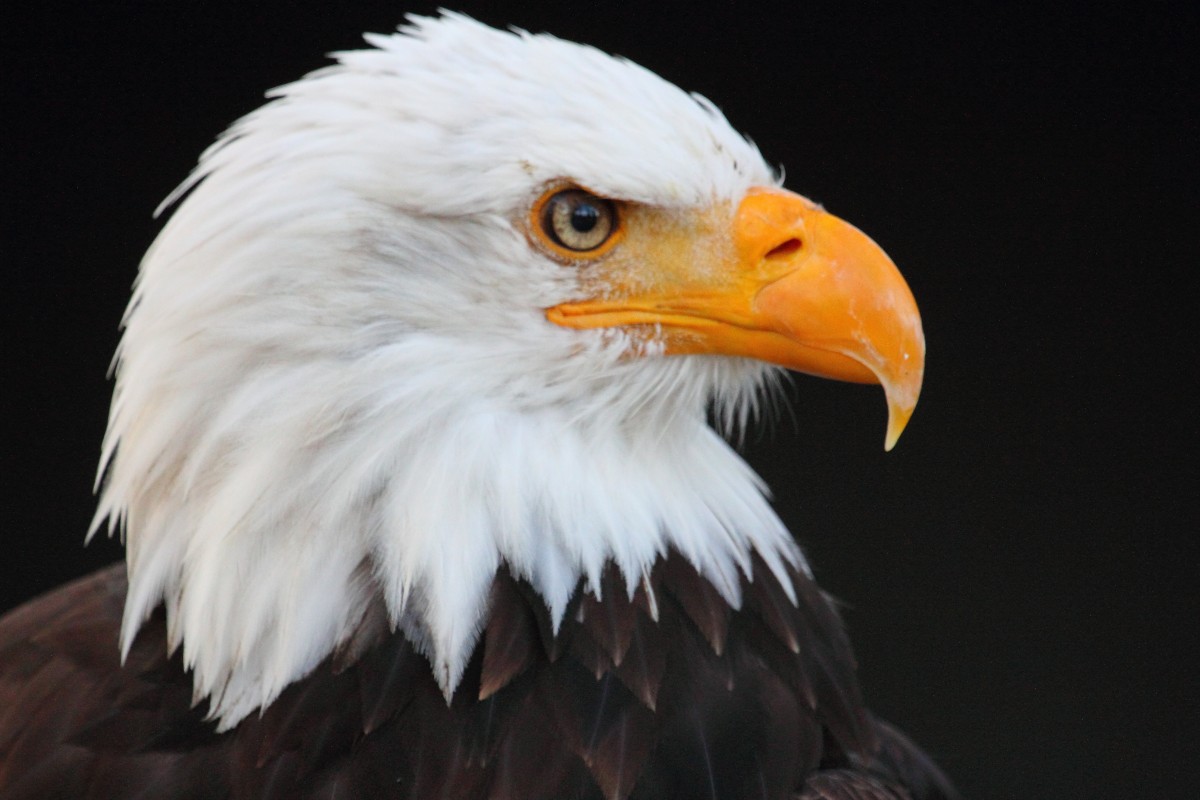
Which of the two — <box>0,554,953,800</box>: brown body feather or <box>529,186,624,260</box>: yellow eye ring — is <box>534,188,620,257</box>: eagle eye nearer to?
<box>529,186,624,260</box>: yellow eye ring

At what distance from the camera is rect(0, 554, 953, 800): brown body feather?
1662 mm

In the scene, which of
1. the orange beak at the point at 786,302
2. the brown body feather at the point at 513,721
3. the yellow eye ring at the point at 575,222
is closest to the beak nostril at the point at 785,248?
the orange beak at the point at 786,302

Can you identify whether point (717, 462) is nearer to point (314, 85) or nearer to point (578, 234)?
point (578, 234)

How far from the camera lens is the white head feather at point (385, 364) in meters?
1.64

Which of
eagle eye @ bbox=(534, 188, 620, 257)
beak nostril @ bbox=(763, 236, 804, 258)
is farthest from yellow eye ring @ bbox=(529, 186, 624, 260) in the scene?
beak nostril @ bbox=(763, 236, 804, 258)

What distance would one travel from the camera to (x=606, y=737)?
1.68 metres

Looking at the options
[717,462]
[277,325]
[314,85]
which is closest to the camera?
[277,325]

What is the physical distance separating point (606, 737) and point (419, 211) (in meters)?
0.67

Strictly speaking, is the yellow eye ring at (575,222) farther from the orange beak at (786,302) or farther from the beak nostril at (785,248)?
the beak nostril at (785,248)

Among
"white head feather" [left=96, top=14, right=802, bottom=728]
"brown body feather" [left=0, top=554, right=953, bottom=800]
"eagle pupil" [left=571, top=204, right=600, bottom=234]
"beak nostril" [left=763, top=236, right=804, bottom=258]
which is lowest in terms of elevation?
"brown body feather" [left=0, top=554, right=953, bottom=800]

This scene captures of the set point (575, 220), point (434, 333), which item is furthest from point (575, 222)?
point (434, 333)

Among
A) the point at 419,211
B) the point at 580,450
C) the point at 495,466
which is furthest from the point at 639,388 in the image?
the point at 419,211

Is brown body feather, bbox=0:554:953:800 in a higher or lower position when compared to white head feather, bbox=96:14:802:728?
lower

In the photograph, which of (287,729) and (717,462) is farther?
(717,462)
